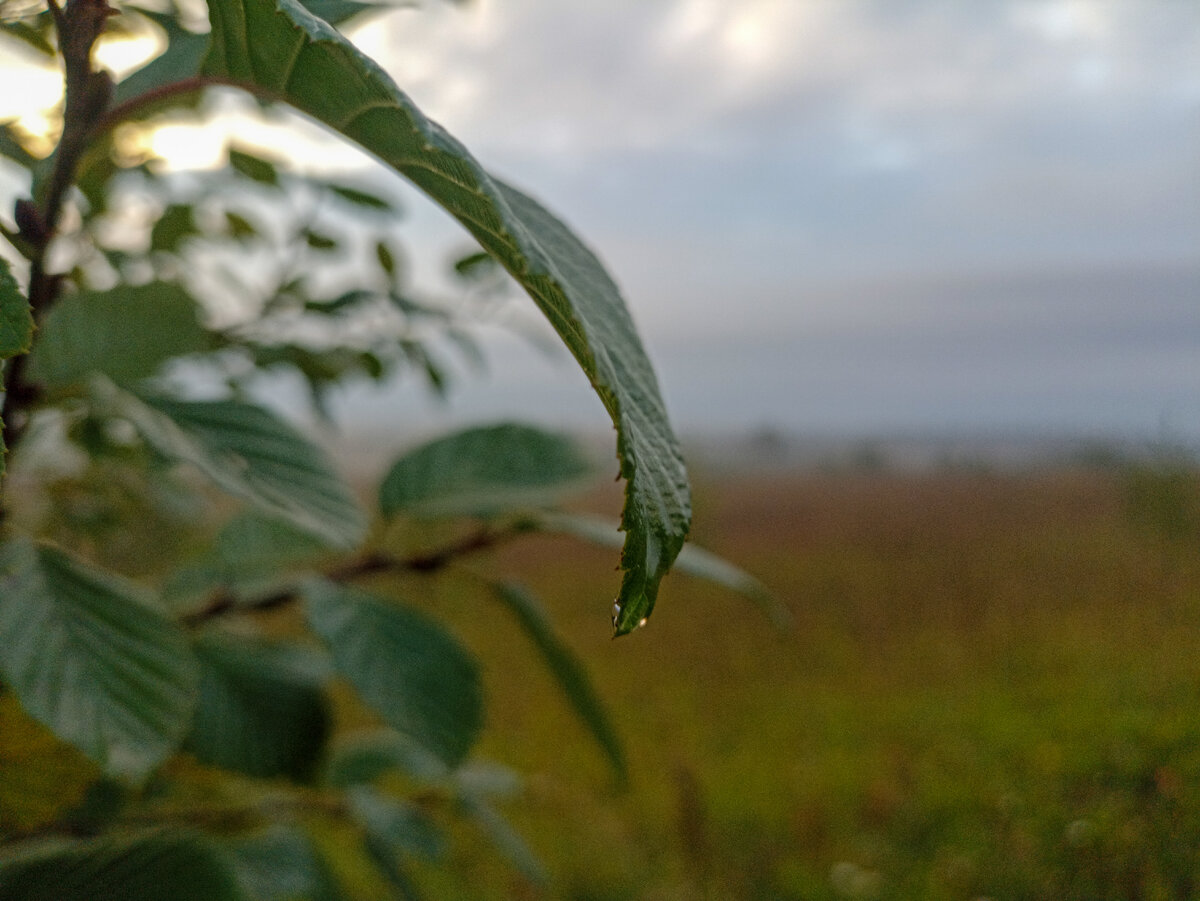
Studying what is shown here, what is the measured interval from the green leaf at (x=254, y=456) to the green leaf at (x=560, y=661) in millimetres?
118

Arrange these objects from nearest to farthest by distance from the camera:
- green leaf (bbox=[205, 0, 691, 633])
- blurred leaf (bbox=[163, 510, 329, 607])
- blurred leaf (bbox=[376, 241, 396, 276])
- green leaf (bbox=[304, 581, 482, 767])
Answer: green leaf (bbox=[205, 0, 691, 633]) → green leaf (bbox=[304, 581, 482, 767]) → blurred leaf (bbox=[163, 510, 329, 607]) → blurred leaf (bbox=[376, 241, 396, 276])

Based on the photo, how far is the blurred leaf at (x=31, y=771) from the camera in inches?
11.7

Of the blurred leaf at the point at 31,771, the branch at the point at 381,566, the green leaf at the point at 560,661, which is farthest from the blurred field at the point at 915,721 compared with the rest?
the blurred leaf at the point at 31,771

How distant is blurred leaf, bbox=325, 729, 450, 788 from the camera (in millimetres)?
680

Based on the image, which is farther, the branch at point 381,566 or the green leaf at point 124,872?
the branch at point 381,566

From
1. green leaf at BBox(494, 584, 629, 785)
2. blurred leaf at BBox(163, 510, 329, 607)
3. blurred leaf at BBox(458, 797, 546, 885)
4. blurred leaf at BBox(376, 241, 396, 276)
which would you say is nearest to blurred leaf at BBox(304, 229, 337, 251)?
blurred leaf at BBox(376, 241, 396, 276)

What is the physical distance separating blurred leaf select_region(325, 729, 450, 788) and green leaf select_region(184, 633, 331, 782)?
9.1 inches

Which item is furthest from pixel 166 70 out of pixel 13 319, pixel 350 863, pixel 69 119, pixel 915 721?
pixel 350 863

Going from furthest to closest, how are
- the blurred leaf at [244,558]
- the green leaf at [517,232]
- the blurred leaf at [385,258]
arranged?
the blurred leaf at [385,258]
the blurred leaf at [244,558]
the green leaf at [517,232]

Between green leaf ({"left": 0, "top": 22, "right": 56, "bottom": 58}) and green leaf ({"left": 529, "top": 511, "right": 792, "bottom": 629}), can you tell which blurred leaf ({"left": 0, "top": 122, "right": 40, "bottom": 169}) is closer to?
green leaf ({"left": 0, "top": 22, "right": 56, "bottom": 58})

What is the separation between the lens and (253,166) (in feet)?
1.79

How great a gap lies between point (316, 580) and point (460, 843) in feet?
3.79

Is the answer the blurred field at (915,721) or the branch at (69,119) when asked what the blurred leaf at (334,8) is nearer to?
the branch at (69,119)

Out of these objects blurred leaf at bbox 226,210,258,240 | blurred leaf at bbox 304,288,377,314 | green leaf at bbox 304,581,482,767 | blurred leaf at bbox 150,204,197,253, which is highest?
blurred leaf at bbox 226,210,258,240
